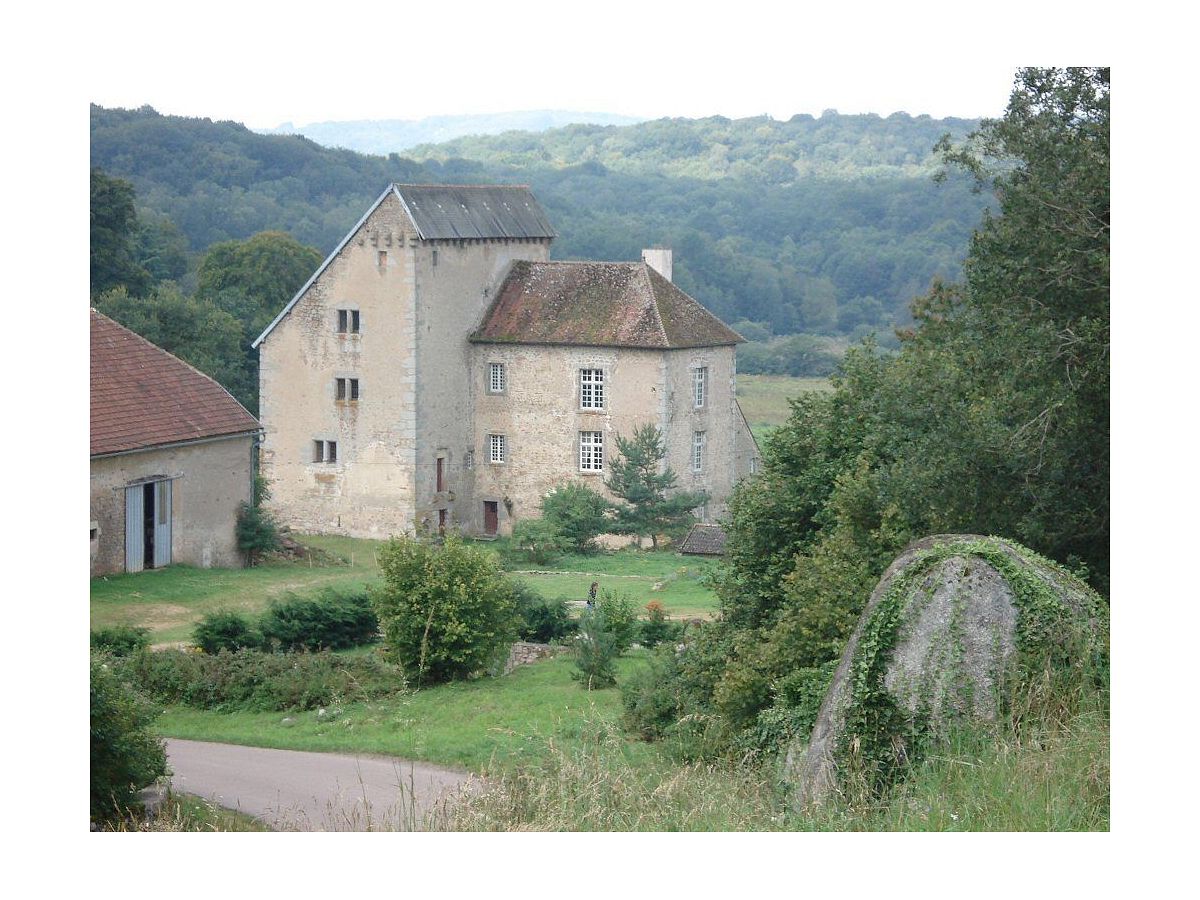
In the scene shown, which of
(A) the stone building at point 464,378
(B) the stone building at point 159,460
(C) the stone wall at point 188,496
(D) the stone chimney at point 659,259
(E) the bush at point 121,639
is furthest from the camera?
(D) the stone chimney at point 659,259

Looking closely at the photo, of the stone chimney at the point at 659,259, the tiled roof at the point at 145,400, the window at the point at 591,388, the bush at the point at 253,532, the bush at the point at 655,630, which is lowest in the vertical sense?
the bush at the point at 655,630

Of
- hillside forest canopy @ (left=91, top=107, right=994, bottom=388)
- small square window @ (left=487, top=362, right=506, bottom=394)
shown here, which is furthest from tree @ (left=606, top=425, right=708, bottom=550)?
hillside forest canopy @ (left=91, top=107, right=994, bottom=388)

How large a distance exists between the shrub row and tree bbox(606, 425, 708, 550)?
53.1 feet

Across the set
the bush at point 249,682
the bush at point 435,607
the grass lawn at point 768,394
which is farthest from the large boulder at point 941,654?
the grass lawn at point 768,394

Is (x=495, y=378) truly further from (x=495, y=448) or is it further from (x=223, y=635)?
(x=223, y=635)

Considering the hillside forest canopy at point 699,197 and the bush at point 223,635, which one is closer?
the bush at point 223,635

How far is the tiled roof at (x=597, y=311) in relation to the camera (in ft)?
154

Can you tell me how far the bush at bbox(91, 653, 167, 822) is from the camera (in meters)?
14.4

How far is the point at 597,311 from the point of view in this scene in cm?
4766

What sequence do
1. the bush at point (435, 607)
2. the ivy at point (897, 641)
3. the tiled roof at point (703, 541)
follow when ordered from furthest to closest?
Result: the tiled roof at point (703, 541) → the bush at point (435, 607) → the ivy at point (897, 641)

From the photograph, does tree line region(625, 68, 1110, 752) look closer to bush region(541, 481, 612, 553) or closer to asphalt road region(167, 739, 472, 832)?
asphalt road region(167, 739, 472, 832)

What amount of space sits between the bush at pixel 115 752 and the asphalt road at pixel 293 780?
1068 mm

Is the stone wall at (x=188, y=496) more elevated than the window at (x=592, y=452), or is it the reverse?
the window at (x=592, y=452)

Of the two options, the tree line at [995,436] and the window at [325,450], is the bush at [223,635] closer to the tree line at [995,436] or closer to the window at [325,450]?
the tree line at [995,436]
